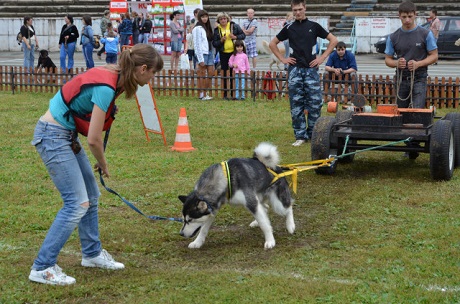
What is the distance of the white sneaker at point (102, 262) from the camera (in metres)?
6.02

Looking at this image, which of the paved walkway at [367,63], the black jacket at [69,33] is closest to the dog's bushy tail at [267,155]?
the paved walkway at [367,63]

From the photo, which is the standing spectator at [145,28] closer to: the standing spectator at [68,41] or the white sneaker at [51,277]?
the standing spectator at [68,41]

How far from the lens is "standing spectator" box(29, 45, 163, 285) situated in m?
5.25

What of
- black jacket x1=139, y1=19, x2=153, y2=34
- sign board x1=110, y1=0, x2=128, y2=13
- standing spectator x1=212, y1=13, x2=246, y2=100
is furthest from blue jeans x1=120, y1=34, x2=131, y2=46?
standing spectator x1=212, y1=13, x2=246, y2=100

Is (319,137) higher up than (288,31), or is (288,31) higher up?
(288,31)

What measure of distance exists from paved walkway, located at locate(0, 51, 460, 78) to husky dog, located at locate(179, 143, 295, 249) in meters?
16.0

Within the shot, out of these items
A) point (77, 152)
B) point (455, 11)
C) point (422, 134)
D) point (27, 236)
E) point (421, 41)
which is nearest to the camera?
point (77, 152)

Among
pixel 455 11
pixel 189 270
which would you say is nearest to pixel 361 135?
pixel 189 270

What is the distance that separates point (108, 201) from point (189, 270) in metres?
2.62

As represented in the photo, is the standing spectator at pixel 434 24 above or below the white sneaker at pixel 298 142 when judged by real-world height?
above

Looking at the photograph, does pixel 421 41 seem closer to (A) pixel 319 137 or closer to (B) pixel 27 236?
(A) pixel 319 137

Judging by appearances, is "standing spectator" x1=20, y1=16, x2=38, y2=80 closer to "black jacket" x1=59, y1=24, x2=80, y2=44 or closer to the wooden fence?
"black jacket" x1=59, y1=24, x2=80, y2=44

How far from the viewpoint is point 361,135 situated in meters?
9.17

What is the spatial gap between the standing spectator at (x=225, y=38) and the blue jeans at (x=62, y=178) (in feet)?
41.4
